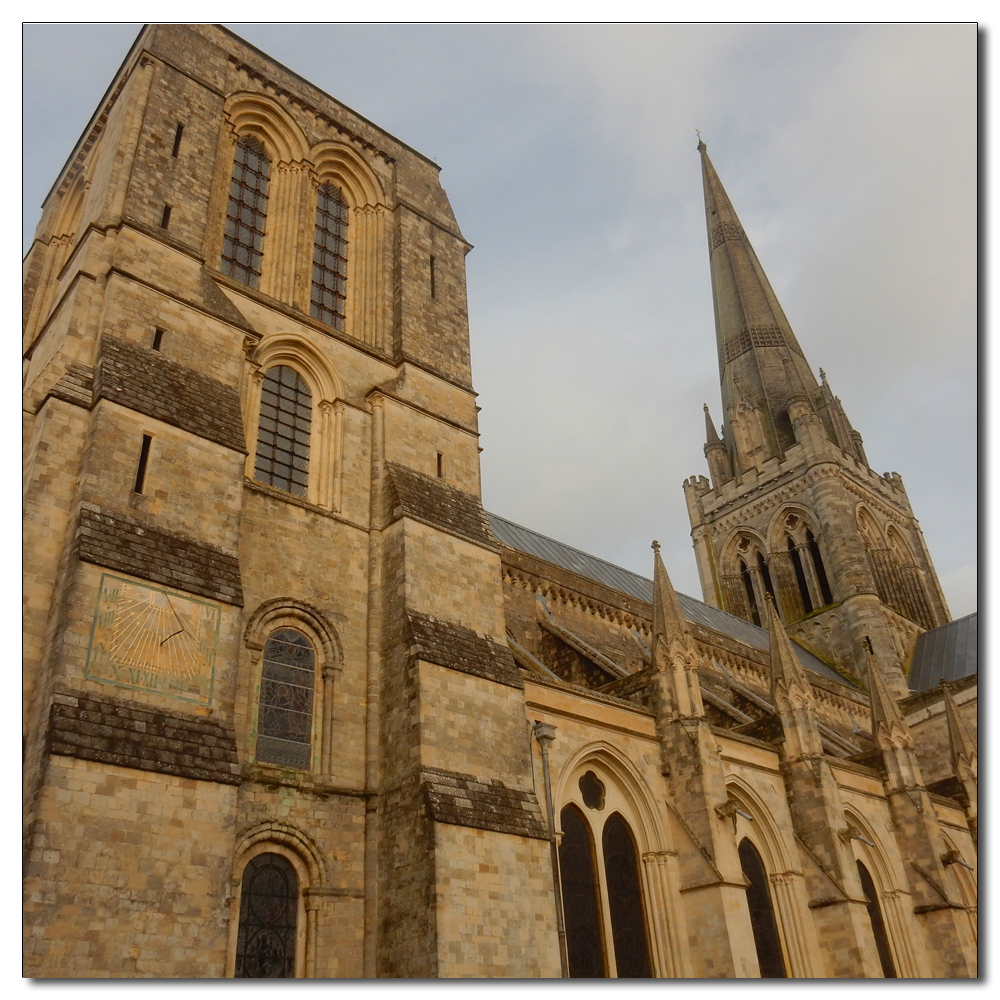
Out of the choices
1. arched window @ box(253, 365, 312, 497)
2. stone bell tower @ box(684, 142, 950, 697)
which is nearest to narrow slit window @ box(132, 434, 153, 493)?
arched window @ box(253, 365, 312, 497)

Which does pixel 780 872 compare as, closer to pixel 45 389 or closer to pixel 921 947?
pixel 921 947

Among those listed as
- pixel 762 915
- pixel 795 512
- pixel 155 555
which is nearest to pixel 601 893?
pixel 762 915

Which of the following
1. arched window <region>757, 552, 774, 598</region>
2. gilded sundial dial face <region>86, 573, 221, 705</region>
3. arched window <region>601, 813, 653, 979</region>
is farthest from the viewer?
arched window <region>757, 552, 774, 598</region>

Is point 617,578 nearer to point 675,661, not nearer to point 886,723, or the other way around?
point 886,723

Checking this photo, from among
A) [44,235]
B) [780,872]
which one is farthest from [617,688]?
[44,235]

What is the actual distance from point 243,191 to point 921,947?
22.0 meters

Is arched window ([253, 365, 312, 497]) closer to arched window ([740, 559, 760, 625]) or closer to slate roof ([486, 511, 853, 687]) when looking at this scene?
slate roof ([486, 511, 853, 687])

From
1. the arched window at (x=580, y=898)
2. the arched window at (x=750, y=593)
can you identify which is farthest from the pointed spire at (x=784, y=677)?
the arched window at (x=750, y=593)

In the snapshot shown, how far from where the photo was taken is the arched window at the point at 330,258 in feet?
60.8

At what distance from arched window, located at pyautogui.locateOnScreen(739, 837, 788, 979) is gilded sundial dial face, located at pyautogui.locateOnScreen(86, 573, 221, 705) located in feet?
36.2

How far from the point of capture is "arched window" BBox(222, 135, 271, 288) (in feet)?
57.3

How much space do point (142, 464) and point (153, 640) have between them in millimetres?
2675

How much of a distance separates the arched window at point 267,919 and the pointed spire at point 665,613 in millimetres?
8818

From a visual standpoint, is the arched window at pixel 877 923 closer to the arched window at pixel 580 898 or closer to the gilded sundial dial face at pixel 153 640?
the arched window at pixel 580 898
